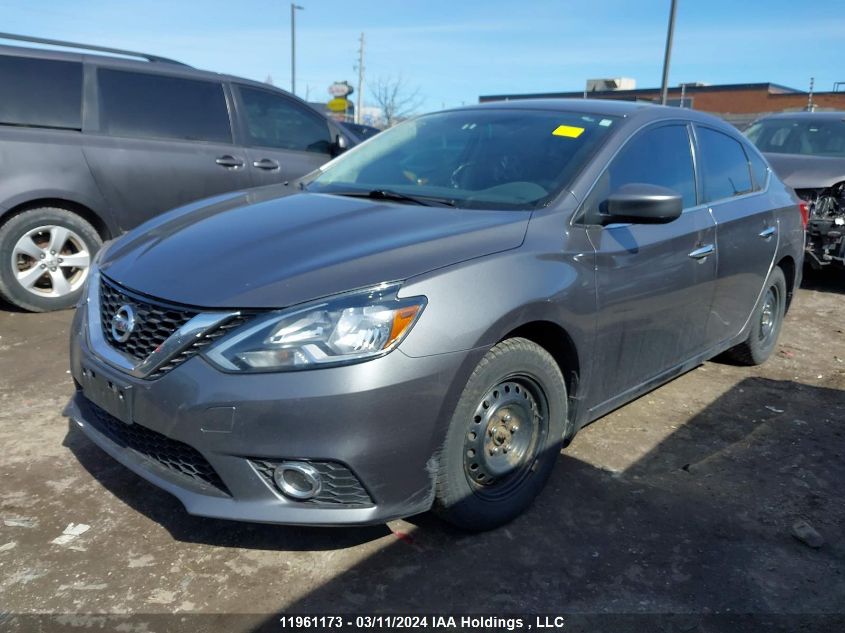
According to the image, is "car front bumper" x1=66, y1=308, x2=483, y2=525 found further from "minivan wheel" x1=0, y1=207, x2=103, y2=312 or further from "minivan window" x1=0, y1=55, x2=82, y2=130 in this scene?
"minivan window" x1=0, y1=55, x2=82, y2=130

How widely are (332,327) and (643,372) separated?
185 centimetres

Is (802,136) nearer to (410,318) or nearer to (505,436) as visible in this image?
(505,436)

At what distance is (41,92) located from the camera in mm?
5203

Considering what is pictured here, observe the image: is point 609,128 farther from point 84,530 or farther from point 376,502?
point 84,530

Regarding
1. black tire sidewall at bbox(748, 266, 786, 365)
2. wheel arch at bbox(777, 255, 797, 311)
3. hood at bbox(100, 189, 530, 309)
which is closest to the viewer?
hood at bbox(100, 189, 530, 309)

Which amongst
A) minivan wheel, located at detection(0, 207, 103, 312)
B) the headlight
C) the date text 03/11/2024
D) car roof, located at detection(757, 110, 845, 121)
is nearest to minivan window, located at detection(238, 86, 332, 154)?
minivan wheel, located at detection(0, 207, 103, 312)

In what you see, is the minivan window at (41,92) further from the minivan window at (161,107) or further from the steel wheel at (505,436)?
the steel wheel at (505,436)

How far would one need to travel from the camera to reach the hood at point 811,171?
7148 mm

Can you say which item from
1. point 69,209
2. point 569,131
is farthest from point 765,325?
point 69,209

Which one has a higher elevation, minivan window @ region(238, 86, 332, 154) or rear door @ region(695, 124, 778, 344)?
minivan window @ region(238, 86, 332, 154)

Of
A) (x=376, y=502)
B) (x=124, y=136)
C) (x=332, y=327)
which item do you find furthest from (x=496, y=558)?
(x=124, y=136)

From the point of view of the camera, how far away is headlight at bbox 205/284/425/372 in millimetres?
2182

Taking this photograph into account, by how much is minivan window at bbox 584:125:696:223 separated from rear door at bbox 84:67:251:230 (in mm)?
3635

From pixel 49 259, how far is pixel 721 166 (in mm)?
4612
